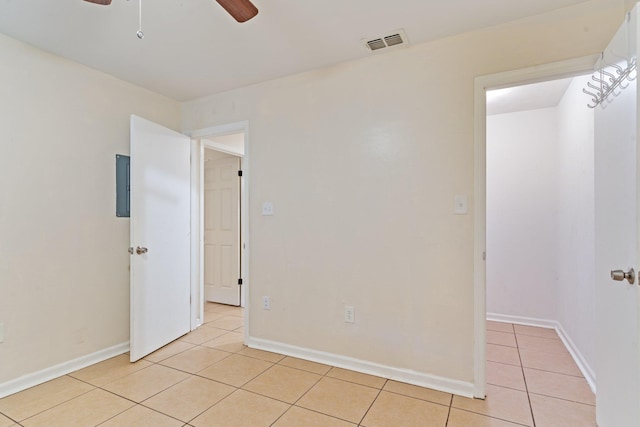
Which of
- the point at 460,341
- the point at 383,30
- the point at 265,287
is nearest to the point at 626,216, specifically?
the point at 460,341

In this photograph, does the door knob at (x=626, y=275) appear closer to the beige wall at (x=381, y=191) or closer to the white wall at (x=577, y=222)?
the beige wall at (x=381, y=191)

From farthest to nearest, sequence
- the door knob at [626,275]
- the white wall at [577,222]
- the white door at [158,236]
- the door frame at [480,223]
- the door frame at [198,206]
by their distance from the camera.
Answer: the door frame at [198,206], the white door at [158,236], the white wall at [577,222], the door frame at [480,223], the door knob at [626,275]

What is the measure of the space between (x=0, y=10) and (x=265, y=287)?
2.58m

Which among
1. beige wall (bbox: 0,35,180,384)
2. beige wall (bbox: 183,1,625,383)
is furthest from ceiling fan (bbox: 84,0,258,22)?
beige wall (bbox: 0,35,180,384)

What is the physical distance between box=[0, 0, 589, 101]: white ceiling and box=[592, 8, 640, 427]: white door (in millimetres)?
745

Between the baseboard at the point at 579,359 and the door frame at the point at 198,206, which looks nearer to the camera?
the baseboard at the point at 579,359

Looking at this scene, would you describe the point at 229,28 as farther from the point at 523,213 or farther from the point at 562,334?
the point at 562,334

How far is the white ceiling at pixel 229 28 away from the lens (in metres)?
1.86

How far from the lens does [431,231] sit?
2250mm

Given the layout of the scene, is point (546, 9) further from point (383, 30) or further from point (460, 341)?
point (460, 341)

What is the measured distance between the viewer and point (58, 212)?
2.45 meters

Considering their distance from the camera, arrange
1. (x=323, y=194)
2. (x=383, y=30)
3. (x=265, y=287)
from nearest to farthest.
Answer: (x=383, y=30) → (x=323, y=194) → (x=265, y=287)

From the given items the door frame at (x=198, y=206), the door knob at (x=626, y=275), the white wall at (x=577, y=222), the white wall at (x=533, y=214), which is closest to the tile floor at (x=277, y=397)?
the white wall at (x=577, y=222)

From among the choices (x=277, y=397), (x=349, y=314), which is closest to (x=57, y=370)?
(x=277, y=397)
